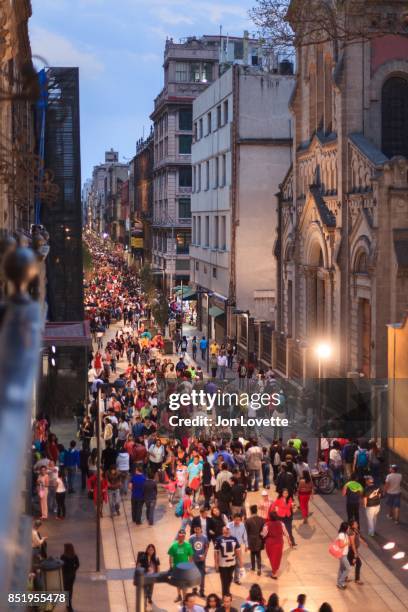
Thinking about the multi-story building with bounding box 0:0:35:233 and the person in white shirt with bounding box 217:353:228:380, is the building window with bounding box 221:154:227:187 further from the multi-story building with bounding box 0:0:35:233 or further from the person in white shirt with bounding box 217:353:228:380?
the multi-story building with bounding box 0:0:35:233

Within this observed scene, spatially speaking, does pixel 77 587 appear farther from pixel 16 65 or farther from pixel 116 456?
pixel 16 65

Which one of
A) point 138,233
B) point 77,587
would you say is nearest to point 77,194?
point 77,587

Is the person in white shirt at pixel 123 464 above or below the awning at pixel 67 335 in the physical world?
below

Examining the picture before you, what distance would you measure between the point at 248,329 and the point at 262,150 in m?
10.6

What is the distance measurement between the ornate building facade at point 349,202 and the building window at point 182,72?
158 feet

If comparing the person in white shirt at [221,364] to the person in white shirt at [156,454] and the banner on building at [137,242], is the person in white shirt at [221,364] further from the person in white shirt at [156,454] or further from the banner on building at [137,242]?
the banner on building at [137,242]

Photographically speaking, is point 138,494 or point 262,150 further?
point 262,150

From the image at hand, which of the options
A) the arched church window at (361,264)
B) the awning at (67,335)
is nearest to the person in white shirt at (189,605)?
the awning at (67,335)

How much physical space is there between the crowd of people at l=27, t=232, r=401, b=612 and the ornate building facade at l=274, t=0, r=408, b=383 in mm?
5546

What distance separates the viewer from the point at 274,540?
1622 centimetres

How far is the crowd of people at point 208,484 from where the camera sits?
50.2ft

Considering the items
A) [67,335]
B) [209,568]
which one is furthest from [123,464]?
[67,335]

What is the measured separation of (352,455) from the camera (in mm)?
23359

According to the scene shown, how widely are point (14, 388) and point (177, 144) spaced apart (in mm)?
82476
